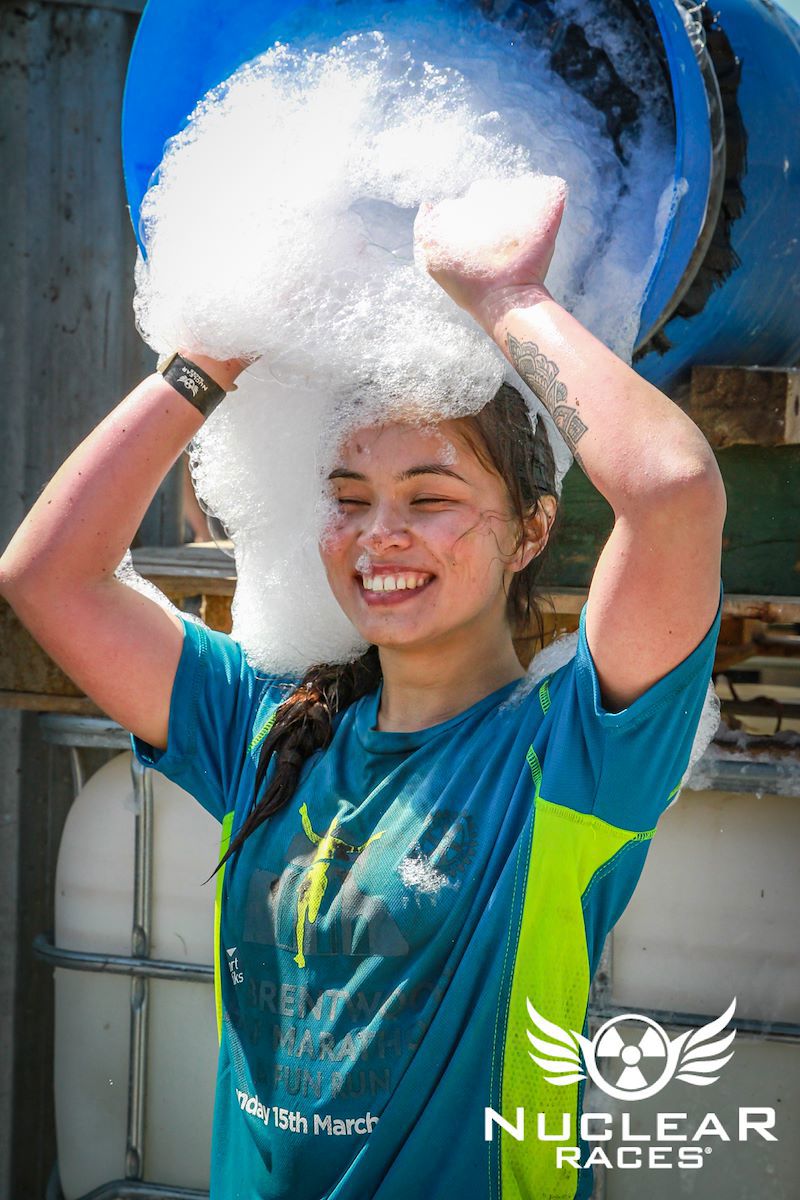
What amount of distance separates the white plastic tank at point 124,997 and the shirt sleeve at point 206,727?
2.25 feet

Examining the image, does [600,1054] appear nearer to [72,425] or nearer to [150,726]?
[150,726]

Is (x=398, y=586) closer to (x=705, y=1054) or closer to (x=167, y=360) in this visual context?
(x=167, y=360)

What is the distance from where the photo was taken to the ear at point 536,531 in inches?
54.9

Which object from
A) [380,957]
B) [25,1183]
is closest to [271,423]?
[380,957]

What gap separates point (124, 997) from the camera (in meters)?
2.23

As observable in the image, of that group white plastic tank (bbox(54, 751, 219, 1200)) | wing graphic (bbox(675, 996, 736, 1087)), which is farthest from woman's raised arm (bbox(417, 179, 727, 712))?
white plastic tank (bbox(54, 751, 219, 1200))

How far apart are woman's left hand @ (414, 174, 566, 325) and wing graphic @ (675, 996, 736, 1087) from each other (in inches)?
46.8

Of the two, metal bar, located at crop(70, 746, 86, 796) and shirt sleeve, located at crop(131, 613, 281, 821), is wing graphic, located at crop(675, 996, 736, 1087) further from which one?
metal bar, located at crop(70, 746, 86, 796)

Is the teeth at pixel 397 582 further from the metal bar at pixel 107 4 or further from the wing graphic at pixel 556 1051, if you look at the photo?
the metal bar at pixel 107 4

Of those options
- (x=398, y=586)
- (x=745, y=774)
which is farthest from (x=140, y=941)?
(x=398, y=586)

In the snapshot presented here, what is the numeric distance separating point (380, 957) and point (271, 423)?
0.64 metres

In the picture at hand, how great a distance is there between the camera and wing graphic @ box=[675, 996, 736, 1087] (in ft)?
6.18

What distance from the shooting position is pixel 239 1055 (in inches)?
52.7

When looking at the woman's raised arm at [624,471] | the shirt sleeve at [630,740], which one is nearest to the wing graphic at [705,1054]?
the shirt sleeve at [630,740]
